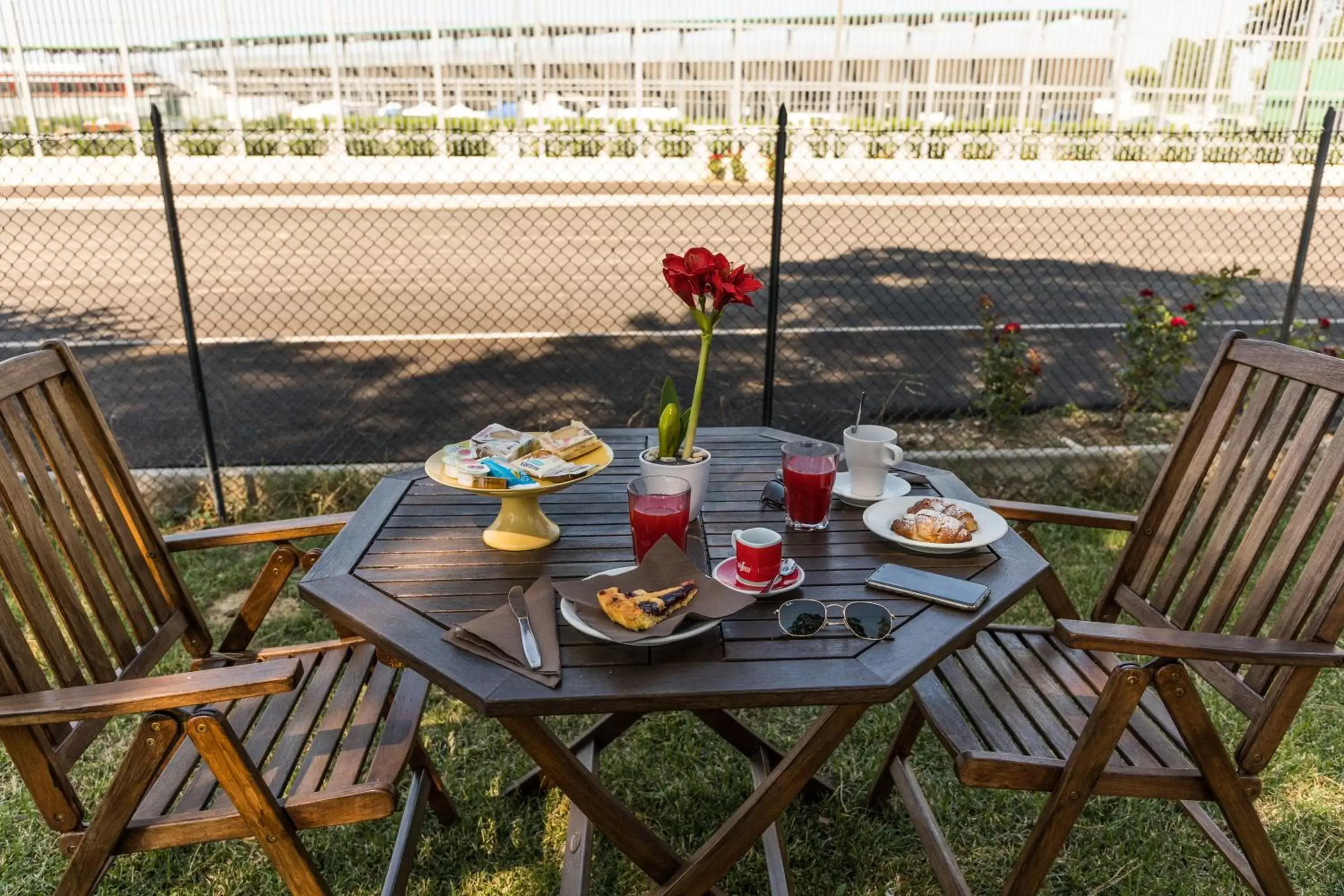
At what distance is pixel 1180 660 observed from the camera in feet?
5.94

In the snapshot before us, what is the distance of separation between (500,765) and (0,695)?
137cm

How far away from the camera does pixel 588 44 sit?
20.1 metres

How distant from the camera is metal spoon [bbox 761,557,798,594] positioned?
1.80 metres

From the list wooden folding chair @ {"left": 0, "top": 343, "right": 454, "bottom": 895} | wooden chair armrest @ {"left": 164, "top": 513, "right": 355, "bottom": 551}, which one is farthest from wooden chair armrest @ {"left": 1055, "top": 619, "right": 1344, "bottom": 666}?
wooden chair armrest @ {"left": 164, "top": 513, "right": 355, "bottom": 551}

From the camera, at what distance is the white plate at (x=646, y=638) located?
1.57m

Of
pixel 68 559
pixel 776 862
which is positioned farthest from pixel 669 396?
pixel 68 559

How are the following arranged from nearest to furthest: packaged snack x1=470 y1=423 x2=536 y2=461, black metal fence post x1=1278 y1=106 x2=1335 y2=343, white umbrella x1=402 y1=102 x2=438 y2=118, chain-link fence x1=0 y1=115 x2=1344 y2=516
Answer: packaged snack x1=470 y1=423 x2=536 y2=461 < black metal fence post x1=1278 y1=106 x2=1335 y2=343 < chain-link fence x1=0 y1=115 x2=1344 y2=516 < white umbrella x1=402 y1=102 x2=438 y2=118

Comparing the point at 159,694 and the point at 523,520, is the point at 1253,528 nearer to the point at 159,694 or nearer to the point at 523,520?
the point at 523,520

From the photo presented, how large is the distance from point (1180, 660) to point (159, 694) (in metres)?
1.86

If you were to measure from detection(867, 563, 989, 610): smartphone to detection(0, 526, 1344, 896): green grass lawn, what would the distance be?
0.94m

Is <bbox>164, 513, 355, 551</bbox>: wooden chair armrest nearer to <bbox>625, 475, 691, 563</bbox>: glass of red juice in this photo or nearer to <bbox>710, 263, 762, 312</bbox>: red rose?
<bbox>625, 475, 691, 563</bbox>: glass of red juice

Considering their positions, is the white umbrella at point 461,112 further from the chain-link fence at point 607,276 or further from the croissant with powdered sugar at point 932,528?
the croissant with powdered sugar at point 932,528

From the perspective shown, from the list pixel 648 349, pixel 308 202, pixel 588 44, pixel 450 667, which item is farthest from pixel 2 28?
pixel 450 667

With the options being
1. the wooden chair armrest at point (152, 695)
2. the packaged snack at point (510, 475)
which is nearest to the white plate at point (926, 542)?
the packaged snack at point (510, 475)
